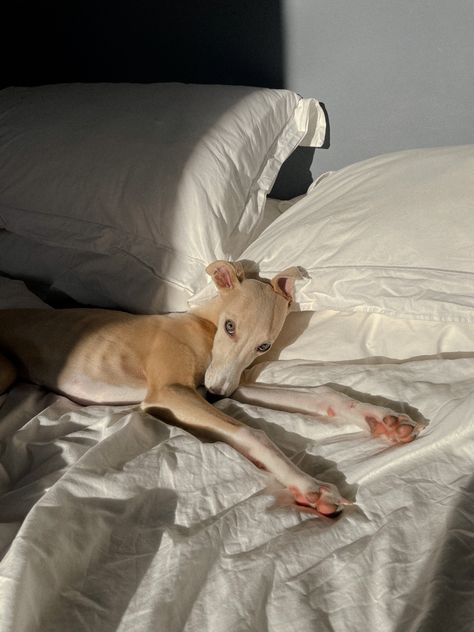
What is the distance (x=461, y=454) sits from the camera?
108 cm

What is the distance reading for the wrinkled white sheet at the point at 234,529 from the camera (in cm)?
85

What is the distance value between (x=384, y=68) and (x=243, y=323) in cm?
86

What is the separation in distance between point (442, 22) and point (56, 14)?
52.5 inches

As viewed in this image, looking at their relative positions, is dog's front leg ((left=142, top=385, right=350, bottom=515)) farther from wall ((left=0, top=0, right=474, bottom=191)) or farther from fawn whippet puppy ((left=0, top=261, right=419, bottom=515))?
wall ((left=0, top=0, right=474, bottom=191))

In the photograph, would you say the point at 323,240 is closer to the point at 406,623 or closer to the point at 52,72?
the point at 406,623

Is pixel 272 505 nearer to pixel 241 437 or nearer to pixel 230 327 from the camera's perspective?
pixel 241 437

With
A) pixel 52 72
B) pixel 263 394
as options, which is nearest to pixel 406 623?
pixel 263 394

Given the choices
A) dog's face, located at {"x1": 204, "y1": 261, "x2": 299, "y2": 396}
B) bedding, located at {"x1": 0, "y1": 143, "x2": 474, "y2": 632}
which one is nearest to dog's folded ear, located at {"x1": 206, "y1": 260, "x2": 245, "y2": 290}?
dog's face, located at {"x1": 204, "y1": 261, "x2": 299, "y2": 396}

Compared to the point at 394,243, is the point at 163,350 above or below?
below

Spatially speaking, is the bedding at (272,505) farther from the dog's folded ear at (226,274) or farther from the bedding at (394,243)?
the dog's folded ear at (226,274)

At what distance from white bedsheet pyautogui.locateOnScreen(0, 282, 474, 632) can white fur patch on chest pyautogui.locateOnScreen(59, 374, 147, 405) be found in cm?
20

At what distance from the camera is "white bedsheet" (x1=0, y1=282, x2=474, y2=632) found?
0.85 meters

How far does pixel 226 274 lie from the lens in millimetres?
1562

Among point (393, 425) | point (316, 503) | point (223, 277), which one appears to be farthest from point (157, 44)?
point (316, 503)
